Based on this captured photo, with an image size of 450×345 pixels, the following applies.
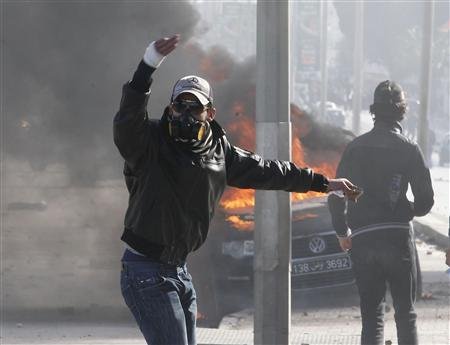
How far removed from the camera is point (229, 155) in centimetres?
468

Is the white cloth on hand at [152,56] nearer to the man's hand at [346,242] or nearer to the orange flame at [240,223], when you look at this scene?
the man's hand at [346,242]

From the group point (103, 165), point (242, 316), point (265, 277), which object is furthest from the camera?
point (103, 165)

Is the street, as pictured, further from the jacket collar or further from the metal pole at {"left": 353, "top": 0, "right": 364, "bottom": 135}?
the metal pole at {"left": 353, "top": 0, "right": 364, "bottom": 135}

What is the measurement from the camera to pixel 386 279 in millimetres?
6512

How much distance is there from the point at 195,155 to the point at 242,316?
5145 mm

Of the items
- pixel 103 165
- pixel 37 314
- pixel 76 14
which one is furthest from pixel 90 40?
pixel 37 314

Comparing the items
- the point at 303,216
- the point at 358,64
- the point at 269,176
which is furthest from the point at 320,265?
the point at 358,64

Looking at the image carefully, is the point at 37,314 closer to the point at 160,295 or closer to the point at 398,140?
the point at 398,140

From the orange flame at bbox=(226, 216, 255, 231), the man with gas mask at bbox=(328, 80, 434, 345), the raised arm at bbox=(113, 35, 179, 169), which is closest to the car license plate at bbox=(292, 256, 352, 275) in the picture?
the orange flame at bbox=(226, 216, 255, 231)

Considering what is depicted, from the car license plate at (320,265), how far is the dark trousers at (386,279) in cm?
274

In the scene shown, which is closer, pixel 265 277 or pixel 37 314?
pixel 265 277

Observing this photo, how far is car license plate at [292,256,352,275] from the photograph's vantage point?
929 cm

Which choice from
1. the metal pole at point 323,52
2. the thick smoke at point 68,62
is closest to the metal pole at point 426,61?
the thick smoke at point 68,62

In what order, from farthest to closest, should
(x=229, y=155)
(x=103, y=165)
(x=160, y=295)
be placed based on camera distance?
(x=103, y=165)
(x=229, y=155)
(x=160, y=295)
